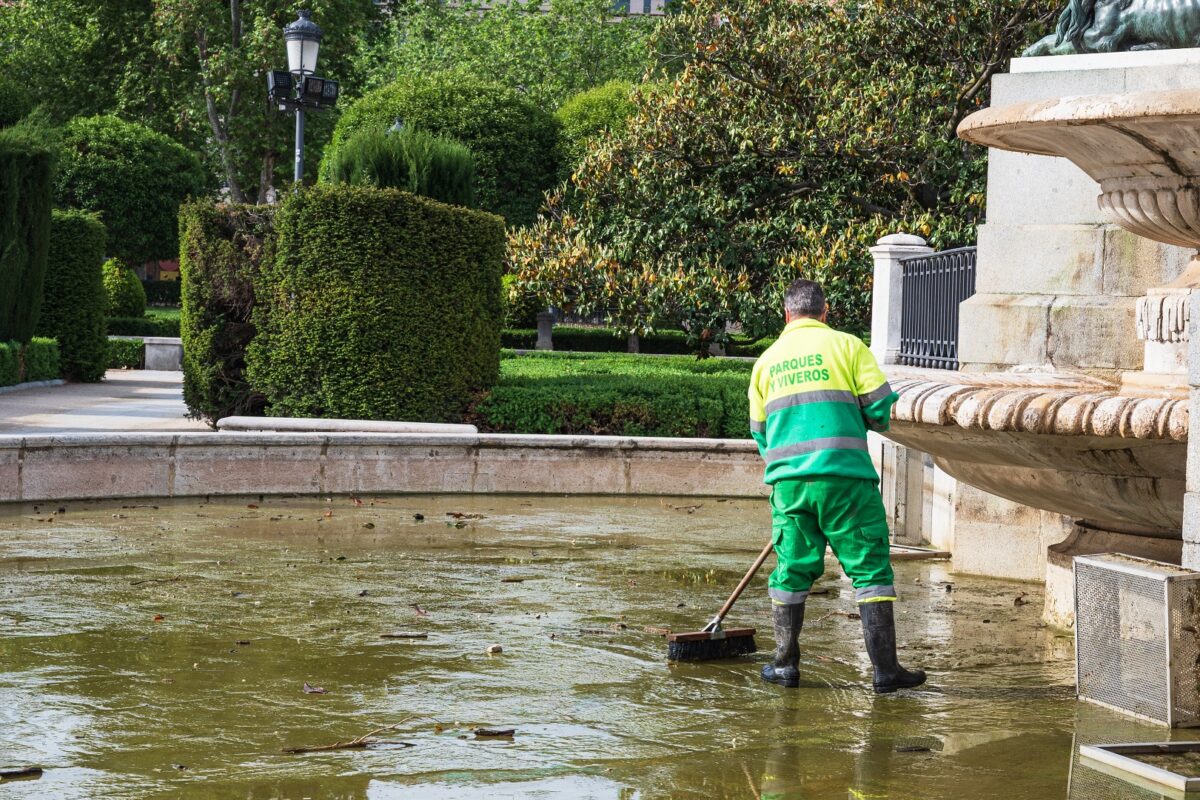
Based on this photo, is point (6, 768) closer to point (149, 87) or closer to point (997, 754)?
point (997, 754)

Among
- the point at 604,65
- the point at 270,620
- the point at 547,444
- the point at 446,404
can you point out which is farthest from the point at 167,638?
the point at 604,65

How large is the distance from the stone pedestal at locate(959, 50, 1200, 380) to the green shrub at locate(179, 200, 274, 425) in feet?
24.5

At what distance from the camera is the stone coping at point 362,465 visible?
10609 millimetres

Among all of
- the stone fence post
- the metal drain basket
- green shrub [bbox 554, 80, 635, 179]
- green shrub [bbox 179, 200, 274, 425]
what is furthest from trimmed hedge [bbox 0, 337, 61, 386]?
the metal drain basket

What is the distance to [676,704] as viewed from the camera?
5.11m

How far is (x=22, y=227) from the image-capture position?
69.5 ft

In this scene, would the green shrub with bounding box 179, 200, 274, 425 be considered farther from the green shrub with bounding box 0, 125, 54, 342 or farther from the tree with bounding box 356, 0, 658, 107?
the tree with bounding box 356, 0, 658, 107

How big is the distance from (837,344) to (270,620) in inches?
105

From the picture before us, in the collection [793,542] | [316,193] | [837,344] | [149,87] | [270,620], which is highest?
[149,87]

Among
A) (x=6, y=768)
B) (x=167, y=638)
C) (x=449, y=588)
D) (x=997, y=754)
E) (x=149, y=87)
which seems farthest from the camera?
(x=149, y=87)

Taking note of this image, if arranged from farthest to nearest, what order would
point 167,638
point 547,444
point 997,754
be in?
point 547,444
point 167,638
point 997,754

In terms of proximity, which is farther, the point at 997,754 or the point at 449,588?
the point at 449,588

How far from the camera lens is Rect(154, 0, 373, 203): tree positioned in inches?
1508

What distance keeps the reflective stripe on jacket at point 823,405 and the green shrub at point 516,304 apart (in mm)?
9135
